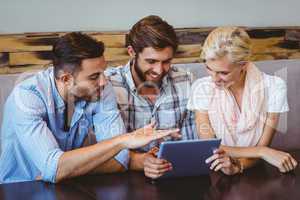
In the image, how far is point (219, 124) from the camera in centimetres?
201

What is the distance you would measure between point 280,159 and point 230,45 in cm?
48

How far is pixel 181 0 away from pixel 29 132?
1030 millimetres

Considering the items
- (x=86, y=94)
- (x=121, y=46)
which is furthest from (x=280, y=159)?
(x=121, y=46)

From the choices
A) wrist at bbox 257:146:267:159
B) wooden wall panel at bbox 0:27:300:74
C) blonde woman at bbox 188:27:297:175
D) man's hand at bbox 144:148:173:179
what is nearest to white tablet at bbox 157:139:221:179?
man's hand at bbox 144:148:173:179

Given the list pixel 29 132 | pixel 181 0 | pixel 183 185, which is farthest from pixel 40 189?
pixel 181 0

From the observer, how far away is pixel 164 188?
4.98ft

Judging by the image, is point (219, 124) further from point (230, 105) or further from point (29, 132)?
point (29, 132)

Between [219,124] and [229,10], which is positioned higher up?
[229,10]

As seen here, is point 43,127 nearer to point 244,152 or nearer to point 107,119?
point 107,119

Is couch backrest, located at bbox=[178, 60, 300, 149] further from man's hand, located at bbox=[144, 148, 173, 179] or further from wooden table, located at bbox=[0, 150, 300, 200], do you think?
man's hand, located at bbox=[144, 148, 173, 179]

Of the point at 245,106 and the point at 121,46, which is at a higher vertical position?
the point at 121,46

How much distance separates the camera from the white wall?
2.04 m

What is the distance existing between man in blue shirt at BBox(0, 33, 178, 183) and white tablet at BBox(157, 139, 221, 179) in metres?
0.07

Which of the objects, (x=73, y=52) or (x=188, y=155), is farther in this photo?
(x=73, y=52)
